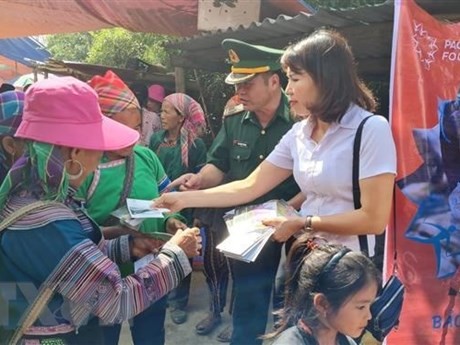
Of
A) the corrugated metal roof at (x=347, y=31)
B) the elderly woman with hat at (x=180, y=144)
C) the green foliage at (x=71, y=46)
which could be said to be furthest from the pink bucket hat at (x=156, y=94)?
the green foliage at (x=71, y=46)

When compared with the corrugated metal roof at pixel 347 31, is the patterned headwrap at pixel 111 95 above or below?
below

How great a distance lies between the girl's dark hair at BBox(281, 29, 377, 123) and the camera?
174 cm

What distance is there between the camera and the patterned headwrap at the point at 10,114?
5.45 feet

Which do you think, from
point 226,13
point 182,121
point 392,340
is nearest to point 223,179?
point 392,340

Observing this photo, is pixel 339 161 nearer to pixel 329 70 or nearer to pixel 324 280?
pixel 329 70

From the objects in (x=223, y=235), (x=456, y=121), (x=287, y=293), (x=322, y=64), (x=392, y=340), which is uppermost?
(x=322, y=64)

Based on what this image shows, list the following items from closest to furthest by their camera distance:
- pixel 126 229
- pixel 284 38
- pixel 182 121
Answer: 1. pixel 126 229
2. pixel 284 38
3. pixel 182 121

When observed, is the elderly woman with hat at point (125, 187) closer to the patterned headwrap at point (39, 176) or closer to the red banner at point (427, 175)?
the patterned headwrap at point (39, 176)

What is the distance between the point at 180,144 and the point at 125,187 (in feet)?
6.43

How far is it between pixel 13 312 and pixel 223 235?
138cm

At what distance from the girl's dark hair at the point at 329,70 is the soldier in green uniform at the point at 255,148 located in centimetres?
61

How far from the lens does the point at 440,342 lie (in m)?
2.46

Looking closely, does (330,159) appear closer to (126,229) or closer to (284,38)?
(126,229)

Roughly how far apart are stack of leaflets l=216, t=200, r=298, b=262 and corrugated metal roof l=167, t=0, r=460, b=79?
4.77 ft
